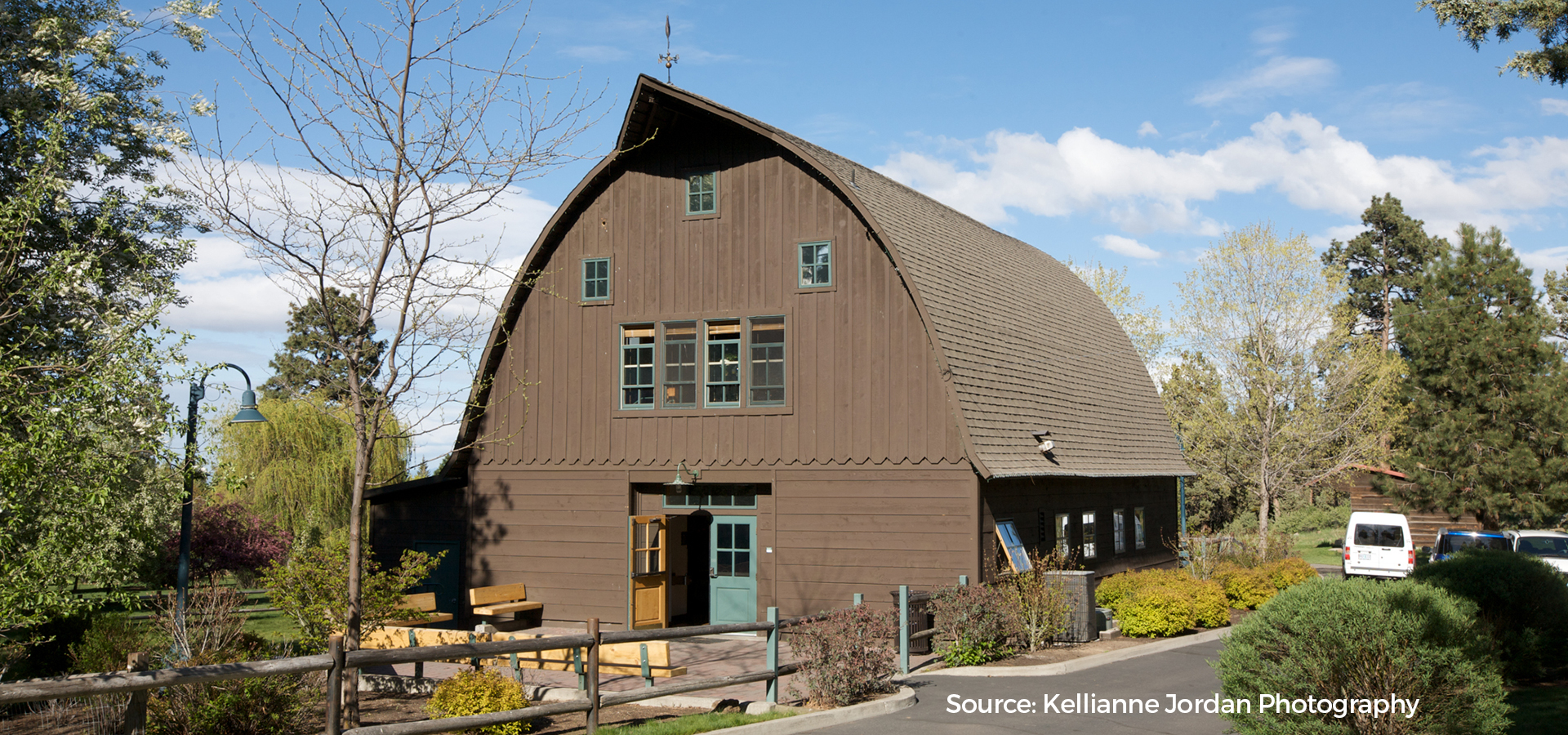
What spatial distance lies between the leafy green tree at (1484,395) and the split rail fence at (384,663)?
99.2ft

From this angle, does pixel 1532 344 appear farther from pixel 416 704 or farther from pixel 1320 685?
pixel 416 704

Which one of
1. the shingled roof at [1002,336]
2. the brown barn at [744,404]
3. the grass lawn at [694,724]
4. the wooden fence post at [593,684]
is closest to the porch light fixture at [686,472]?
the brown barn at [744,404]

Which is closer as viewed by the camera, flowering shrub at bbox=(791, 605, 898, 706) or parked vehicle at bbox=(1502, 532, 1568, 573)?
flowering shrub at bbox=(791, 605, 898, 706)

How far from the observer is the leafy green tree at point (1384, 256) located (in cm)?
5184

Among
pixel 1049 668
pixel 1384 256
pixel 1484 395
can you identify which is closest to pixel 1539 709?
pixel 1049 668

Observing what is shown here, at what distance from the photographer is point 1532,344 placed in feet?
109

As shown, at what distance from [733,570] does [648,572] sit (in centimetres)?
138

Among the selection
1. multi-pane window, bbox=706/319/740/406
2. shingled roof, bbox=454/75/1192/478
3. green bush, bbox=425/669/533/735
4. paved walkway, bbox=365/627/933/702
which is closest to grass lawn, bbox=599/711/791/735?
paved walkway, bbox=365/627/933/702

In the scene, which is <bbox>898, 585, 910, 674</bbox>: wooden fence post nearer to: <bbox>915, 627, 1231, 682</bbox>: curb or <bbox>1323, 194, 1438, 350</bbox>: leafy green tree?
<bbox>915, 627, 1231, 682</bbox>: curb

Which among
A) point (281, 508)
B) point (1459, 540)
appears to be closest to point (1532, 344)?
point (1459, 540)

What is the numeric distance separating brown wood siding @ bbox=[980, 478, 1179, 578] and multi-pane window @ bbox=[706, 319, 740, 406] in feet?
14.1

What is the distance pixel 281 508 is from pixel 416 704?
71.8 feet

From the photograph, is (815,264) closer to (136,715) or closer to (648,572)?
(648,572)

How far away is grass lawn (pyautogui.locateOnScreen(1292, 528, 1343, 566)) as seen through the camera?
37750mm
